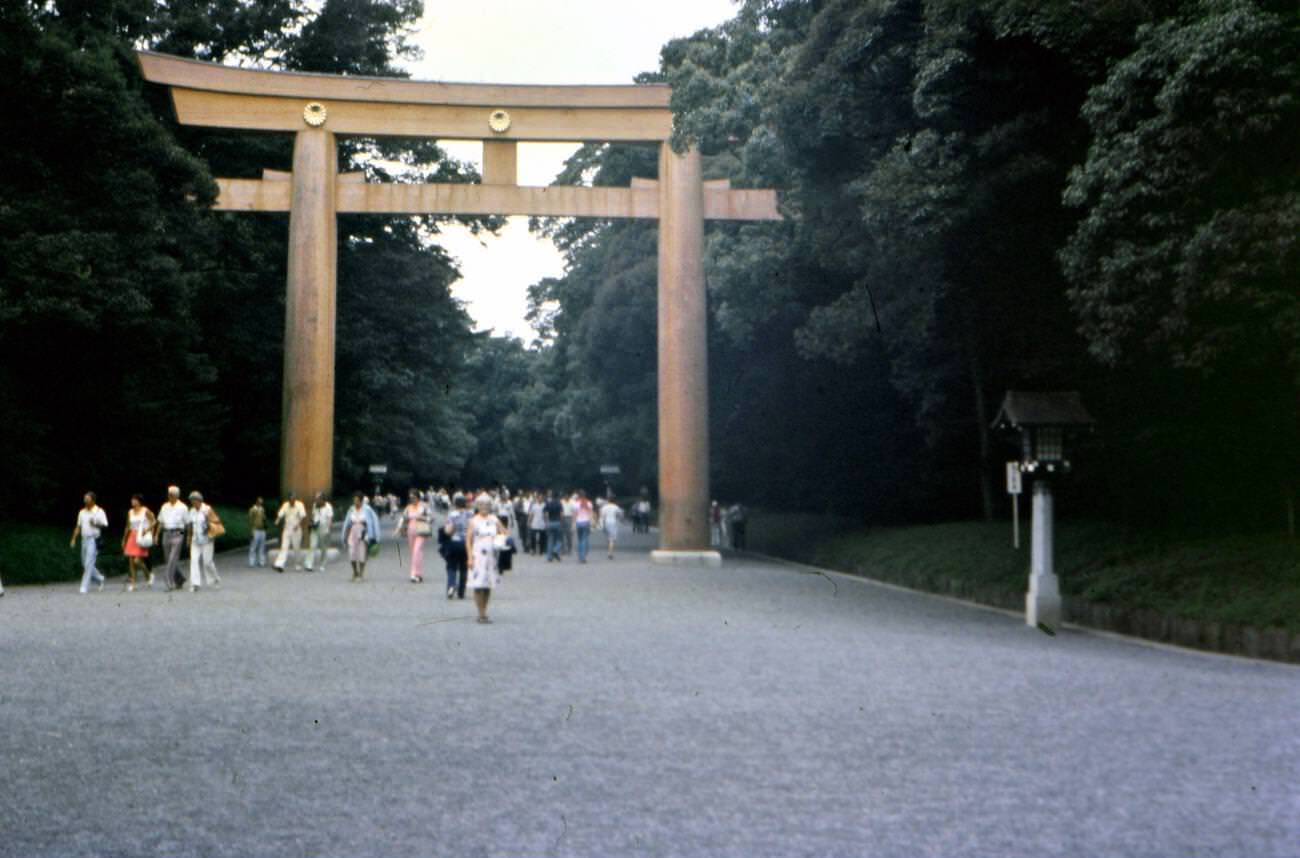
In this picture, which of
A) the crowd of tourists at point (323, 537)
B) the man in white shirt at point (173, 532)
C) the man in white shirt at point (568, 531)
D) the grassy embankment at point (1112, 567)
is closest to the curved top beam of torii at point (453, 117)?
the crowd of tourists at point (323, 537)

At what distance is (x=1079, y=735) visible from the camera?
9.77 m

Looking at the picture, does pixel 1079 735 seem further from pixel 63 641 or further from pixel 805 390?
pixel 805 390

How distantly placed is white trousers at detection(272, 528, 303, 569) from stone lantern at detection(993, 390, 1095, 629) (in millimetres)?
16564

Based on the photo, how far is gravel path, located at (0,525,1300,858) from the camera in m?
6.86

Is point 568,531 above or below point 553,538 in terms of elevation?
above

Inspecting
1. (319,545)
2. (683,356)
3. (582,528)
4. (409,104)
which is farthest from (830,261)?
(319,545)

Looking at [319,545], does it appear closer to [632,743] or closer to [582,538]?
[582,538]

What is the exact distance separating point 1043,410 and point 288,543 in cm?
1737

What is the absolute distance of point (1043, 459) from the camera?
1925cm

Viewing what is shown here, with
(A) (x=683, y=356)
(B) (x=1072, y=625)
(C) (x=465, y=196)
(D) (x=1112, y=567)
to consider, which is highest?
(C) (x=465, y=196)

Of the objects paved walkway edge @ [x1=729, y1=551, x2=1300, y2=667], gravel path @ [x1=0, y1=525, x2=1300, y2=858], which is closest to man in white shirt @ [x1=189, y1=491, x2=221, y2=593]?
gravel path @ [x1=0, y1=525, x2=1300, y2=858]

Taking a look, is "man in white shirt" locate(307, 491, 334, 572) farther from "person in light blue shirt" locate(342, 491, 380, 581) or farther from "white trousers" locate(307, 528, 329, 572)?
"person in light blue shirt" locate(342, 491, 380, 581)

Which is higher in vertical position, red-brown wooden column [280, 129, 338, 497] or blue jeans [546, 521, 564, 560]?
red-brown wooden column [280, 129, 338, 497]

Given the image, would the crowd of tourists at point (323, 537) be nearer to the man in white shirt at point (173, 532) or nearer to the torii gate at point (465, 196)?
the man in white shirt at point (173, 532)
